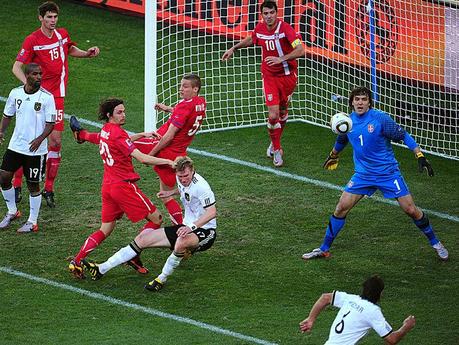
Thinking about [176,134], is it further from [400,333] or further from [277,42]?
[400,333]

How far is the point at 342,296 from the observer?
32.1 ft

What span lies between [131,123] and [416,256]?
18.3ft

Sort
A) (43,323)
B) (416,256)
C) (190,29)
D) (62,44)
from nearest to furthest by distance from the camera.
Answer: (43,323), (416,256), (62,44), (190,29)

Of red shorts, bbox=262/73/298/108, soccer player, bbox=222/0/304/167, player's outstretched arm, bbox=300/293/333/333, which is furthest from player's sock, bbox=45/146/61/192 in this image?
player's outstretched arm, bbox=300/293/333/333

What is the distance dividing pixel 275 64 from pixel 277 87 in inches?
12.5

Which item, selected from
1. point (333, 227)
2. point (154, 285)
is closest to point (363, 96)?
point (333, 227)

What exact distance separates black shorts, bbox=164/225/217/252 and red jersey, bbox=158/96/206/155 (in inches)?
53.3

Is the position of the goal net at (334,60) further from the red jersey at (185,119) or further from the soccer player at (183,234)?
the soccer player at (183,234)

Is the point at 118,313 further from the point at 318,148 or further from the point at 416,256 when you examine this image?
the point at 318,148

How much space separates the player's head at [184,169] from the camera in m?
11.5

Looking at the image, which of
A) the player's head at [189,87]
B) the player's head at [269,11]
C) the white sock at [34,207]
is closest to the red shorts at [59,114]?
the white sock at [34,207]

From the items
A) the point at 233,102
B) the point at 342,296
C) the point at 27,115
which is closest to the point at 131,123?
the point at 233,102

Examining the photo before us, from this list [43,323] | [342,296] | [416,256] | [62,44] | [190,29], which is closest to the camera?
[342,296]

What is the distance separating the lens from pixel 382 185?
12359 mm
